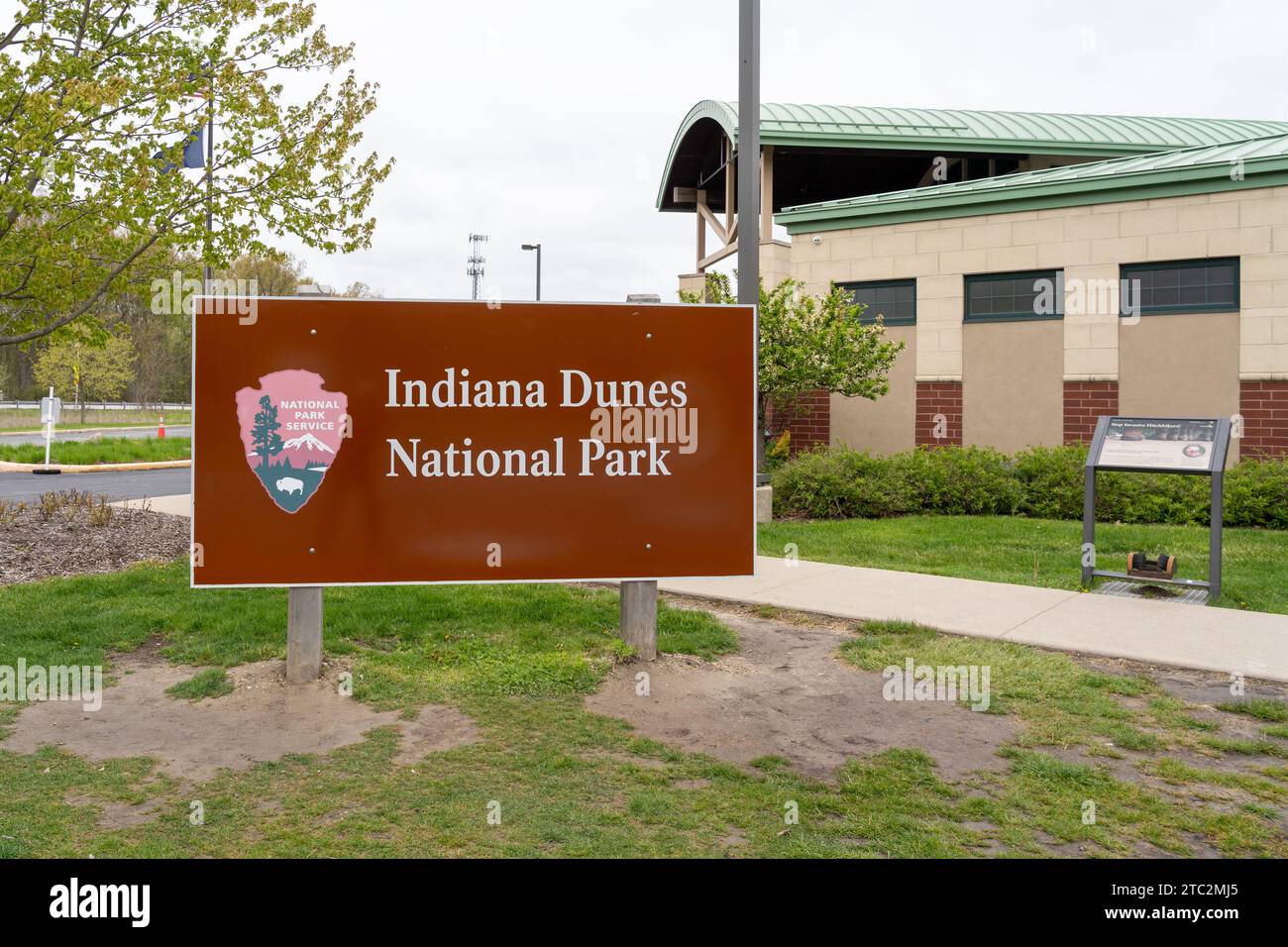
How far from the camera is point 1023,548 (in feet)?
36.7

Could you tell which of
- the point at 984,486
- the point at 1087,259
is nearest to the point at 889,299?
the point at 1087,259

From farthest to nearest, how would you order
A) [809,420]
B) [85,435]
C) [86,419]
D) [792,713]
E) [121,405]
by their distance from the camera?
[121,405] → [86,419] → [85,435] → [809,420] → [792,713]

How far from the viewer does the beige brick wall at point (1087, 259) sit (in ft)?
49.1

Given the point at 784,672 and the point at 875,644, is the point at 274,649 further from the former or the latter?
the point at 875,644

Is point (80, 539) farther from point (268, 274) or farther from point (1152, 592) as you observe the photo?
point (268, 274)

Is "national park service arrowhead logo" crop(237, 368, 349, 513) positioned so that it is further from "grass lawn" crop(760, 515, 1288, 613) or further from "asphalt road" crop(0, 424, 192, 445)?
"asphalt road" crop(0, 424, 192, 445)

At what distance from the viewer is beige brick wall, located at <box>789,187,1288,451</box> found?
49.1 feet

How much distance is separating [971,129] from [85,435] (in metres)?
30.2

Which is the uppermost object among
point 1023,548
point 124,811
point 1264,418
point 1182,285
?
point 1182,285

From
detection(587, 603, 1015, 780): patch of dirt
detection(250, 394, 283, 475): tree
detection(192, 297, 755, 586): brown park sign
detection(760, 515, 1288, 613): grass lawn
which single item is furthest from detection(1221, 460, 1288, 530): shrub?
detection(250, 394, 283, 475): tree

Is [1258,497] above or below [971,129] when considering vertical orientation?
below

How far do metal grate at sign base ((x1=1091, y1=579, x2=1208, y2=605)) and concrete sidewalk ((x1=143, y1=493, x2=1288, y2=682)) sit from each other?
0.63ft

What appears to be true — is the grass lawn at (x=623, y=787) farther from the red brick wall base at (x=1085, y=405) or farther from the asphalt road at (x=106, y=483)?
the asphalt road at (x=106, y=483)

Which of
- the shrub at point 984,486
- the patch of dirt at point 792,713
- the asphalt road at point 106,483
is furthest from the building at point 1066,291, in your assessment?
the asphalt road at point 106,483
